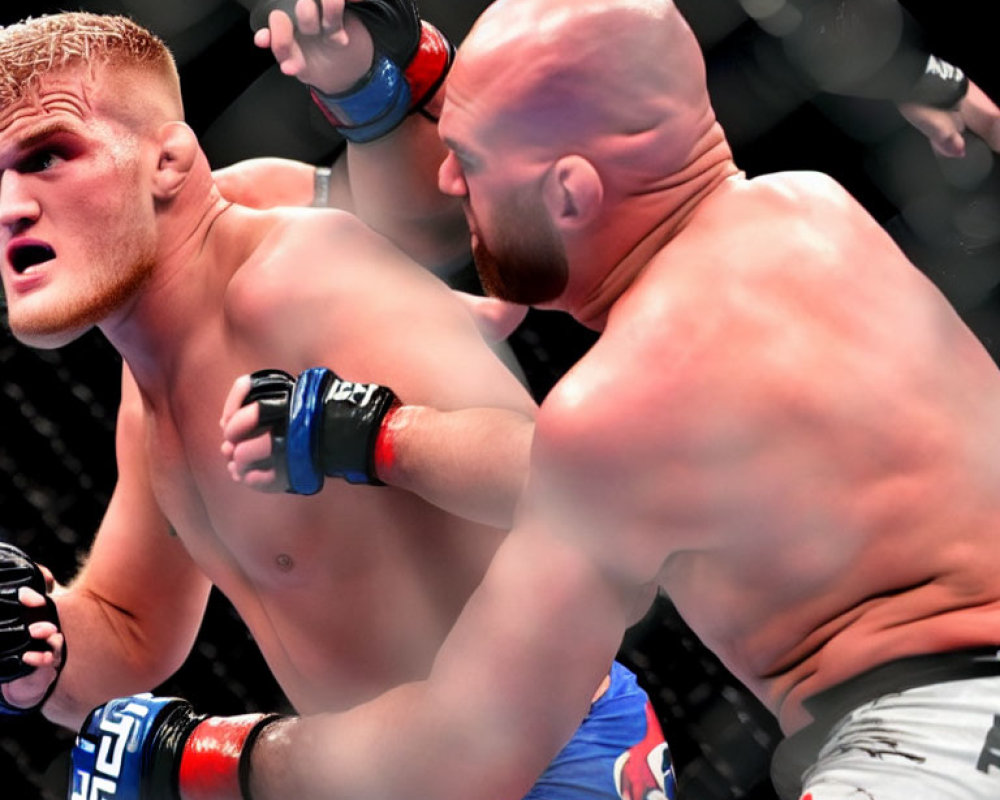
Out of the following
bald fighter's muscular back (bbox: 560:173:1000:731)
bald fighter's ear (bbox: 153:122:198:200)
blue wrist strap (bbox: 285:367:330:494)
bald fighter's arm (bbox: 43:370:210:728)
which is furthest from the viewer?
bald fighter's arm (bbox: 43:370:210:728)

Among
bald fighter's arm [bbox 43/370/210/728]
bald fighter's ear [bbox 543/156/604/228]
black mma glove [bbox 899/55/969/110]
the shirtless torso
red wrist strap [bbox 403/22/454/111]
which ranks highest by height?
bald fighter's ear [bbox 543/156/604/228]

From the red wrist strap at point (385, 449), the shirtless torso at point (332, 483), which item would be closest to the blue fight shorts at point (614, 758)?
the shirtless torso at point (332, 483)

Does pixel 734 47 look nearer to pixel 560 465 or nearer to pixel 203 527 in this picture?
pixel 203 527

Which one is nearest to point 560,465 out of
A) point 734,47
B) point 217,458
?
point 217,458

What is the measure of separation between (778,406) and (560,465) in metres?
0.19

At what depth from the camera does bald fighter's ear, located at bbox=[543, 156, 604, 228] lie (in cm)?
135

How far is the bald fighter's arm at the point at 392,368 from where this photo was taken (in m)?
1.45

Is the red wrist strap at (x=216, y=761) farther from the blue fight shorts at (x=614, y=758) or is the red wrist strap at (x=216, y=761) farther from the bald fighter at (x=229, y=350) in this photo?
the blue fight shorts at (x=614, y=758)

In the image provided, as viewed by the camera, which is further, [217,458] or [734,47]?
[734,47]

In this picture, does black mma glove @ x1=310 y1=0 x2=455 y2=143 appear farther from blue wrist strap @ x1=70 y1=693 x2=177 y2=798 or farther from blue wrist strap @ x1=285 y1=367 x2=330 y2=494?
blue wrist strap @ x1=70 y1=693 x2=177 y2=798

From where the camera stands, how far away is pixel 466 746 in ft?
4.36

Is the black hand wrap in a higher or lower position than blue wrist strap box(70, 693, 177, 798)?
lower

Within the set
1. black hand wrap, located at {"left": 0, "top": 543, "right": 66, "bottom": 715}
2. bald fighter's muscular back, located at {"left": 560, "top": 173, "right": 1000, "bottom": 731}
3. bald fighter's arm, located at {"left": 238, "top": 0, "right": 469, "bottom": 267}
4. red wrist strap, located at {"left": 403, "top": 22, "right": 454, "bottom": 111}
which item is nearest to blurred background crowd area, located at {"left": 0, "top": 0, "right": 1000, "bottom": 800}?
bald fighter's arm, located at {"left": 238, "top": 0, "right": 469, "bottom": 267}

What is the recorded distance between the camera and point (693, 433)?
1228 millimetres
